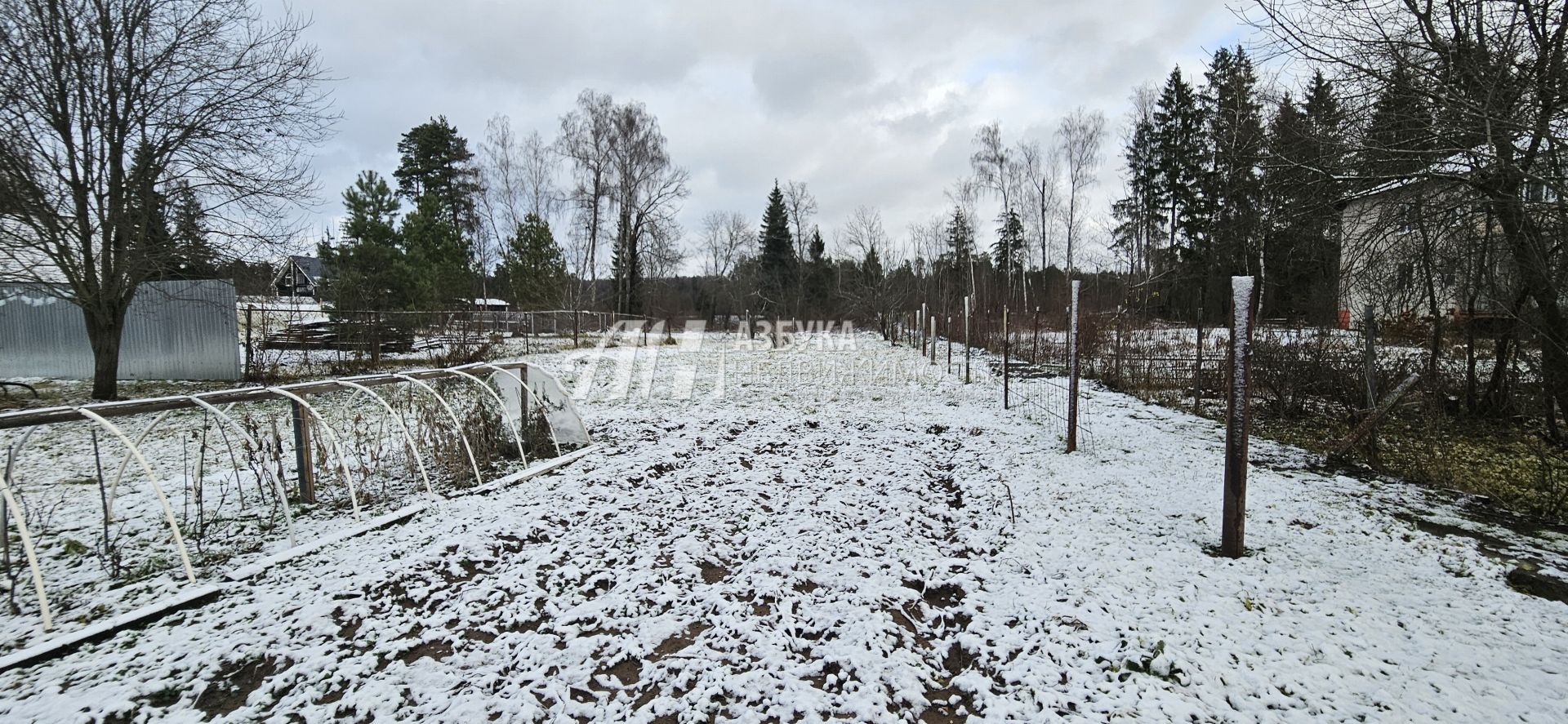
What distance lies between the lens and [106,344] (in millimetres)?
9922

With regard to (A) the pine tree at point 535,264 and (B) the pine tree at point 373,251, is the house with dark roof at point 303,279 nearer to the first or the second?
(B) the pine tree at point 373,251

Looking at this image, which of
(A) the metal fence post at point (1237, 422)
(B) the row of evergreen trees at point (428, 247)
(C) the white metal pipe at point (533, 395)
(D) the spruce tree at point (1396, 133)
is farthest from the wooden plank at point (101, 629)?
(B) the row of evergreen trees at point (428, 247)

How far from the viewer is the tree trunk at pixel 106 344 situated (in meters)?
9.84

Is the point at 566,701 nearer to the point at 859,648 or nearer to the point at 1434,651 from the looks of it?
the point at 859,648

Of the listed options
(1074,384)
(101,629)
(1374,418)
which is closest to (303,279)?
(101,629)

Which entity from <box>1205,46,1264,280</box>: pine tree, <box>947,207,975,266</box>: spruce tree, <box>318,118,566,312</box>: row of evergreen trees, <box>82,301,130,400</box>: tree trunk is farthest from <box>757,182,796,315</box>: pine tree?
<box>1205,46,1264,280</box>: pine tree

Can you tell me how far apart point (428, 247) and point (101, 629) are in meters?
28.5

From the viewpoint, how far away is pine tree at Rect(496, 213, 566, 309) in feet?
94.3

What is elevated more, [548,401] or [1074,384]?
[1074,384]

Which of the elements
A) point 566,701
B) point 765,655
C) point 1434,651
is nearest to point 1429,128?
point 1434,651

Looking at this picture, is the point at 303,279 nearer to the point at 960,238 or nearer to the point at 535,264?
the point at 535,264

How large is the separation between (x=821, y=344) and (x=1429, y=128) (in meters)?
20.6

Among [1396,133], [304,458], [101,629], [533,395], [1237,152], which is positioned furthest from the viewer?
[533,395]

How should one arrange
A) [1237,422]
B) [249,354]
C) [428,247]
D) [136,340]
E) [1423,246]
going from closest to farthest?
[1237,422], [1423,246], [249,354], [136,340], [428,247]
